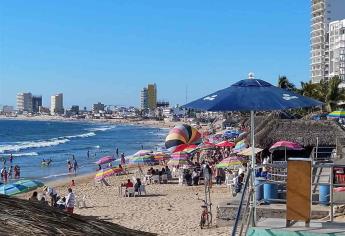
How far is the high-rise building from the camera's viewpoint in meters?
111

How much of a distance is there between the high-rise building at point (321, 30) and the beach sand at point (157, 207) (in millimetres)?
91291

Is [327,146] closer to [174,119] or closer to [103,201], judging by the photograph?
[103,201]

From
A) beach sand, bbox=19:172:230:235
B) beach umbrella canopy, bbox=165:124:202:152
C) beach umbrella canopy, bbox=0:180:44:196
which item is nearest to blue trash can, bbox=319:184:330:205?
beach sand, bbox=19:172:230:235

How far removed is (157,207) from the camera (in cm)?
1809

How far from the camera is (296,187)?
5500 millimetres

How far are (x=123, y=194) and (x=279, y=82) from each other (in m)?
40.0

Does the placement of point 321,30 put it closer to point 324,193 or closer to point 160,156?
point 160,156

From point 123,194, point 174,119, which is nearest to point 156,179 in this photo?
point 123,194

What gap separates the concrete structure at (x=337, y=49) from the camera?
9725 cm

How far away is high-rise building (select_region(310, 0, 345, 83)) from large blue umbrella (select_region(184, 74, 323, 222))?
105899mm

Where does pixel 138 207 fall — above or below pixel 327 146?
below

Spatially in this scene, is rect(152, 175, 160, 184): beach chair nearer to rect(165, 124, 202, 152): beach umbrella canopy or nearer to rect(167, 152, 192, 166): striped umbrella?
rect(167, 152, 192, 166): striped umbrella

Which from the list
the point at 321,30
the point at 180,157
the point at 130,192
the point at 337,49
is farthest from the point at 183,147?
the point at 321,30

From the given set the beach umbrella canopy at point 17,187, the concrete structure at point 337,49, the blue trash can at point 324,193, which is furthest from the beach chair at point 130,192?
the concrete structure at point 337,49
